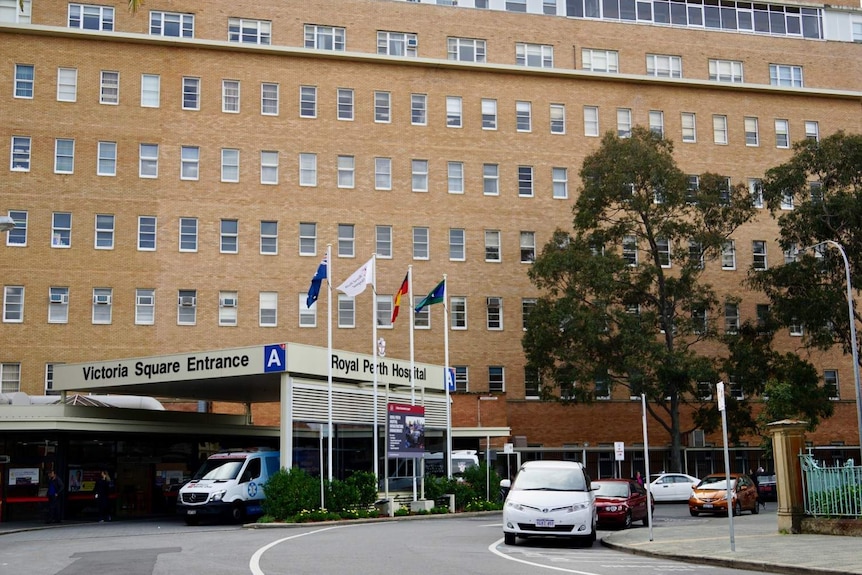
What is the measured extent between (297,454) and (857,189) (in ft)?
92.9

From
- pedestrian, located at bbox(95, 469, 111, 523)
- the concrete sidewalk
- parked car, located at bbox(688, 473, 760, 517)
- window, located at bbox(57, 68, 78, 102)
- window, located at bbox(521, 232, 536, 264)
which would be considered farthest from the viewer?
window, located at bbox(521, 232, 536, 264)

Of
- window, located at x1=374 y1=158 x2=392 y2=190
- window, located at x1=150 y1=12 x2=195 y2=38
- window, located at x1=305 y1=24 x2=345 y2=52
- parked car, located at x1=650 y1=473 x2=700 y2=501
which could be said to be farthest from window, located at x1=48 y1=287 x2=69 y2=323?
parked car, located at x1=650 y1=473 x2=700 y2=501

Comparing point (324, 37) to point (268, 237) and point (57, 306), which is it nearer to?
point (268, 237)

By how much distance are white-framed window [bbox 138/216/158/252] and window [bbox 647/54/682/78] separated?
29367mm

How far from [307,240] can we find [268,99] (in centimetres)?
764

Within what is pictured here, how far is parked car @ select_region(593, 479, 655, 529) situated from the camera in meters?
29.1

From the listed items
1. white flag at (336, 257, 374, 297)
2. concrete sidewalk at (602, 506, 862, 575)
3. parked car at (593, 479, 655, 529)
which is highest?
white flag at (336, 257, 374, 297)

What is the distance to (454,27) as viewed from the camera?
5962cm

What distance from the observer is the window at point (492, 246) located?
57.8 m

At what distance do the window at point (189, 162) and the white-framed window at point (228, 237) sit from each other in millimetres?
2800

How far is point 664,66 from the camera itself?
62.5m

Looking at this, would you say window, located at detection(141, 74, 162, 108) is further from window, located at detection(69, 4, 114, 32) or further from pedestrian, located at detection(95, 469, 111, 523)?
pedestrian, located at detection(95, 469, 111, 523)

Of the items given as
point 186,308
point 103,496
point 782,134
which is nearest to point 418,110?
point 186,308

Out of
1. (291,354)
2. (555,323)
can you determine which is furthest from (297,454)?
(555,323)
